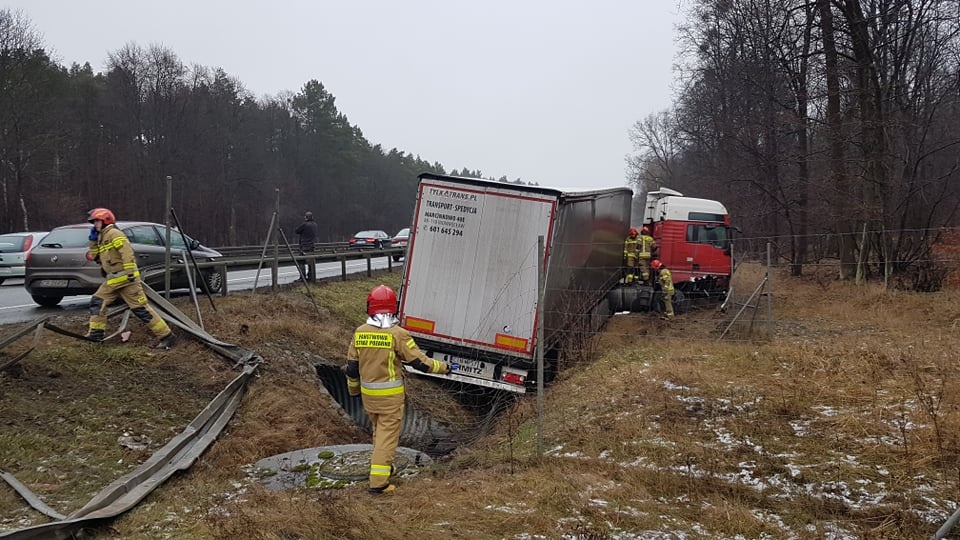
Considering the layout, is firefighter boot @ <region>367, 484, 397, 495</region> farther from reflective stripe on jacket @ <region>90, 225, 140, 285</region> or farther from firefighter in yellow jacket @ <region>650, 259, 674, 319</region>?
firefighter in yellow jacket @ <region>650, 259, 674, 319</region>

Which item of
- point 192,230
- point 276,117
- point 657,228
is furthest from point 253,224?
point 657,228

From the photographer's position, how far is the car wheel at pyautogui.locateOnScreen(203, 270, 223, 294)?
41.2 feet

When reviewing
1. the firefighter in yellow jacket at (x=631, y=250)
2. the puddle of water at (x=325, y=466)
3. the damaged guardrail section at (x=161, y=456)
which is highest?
the firefighter in yellow jacket at (x=631, y=250)

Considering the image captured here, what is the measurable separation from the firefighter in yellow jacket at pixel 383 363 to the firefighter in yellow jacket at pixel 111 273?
4114 mm

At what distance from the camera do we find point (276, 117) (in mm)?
61656

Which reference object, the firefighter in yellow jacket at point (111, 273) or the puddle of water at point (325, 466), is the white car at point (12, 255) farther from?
the puddle of water at point (325, 466)

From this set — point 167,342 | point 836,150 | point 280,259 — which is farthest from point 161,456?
point 836,150

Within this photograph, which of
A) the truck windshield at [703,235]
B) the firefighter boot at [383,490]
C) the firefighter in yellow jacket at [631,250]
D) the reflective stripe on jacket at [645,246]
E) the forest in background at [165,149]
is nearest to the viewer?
the firefighter boot at [383,490]

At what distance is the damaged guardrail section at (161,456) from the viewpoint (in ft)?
13.6

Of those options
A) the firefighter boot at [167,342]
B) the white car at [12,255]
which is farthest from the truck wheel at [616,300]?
the white car at [12,255]

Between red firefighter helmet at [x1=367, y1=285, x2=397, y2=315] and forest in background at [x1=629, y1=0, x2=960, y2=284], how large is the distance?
953 cm

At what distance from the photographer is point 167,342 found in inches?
329

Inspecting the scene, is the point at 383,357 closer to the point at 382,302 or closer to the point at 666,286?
the point at 382,302

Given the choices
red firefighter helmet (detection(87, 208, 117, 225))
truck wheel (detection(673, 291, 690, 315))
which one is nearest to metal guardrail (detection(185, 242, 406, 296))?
red firefighter helmet (detection(87, 208, 117, 225))
